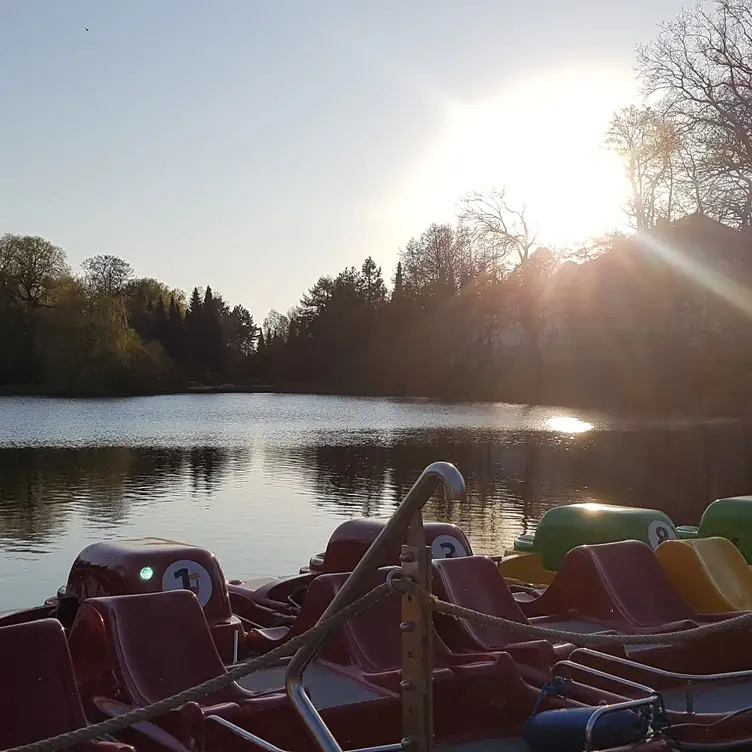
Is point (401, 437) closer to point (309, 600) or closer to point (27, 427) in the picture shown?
point (27, 427)

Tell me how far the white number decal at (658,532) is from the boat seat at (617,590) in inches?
77.7

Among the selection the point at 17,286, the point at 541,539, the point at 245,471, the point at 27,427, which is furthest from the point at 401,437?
the point at 17,286

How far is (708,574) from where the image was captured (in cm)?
819

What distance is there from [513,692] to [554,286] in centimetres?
5683

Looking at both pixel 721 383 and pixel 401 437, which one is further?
pixel 721 383

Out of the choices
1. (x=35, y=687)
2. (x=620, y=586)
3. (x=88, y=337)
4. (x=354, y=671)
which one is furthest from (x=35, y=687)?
(x=88, y=337)

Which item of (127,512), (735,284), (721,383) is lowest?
(127,512)

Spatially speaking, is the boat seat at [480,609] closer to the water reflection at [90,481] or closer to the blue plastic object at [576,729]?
the blue plastic object at [576,729]

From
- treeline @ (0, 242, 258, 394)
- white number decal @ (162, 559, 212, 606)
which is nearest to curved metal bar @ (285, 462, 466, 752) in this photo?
white number decal @ (162, 559, 212, 606)

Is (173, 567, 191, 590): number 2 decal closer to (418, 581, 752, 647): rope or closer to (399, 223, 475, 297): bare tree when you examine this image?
(418, 581, 752, 647): rope

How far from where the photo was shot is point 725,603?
26.3 ft

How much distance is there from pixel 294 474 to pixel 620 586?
18636 millimetres

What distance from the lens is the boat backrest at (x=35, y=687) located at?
4.64 m

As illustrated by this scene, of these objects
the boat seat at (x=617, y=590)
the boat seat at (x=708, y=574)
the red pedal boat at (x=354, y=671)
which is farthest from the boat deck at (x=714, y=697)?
the boat seat at (x=708, y=574)
